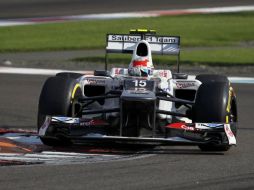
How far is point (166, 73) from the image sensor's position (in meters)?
13.2

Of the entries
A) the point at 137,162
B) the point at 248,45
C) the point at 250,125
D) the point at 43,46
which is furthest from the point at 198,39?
the point at 137,162

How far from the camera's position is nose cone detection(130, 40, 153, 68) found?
13.0 m

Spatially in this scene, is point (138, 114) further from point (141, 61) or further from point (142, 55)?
point (142, 55)

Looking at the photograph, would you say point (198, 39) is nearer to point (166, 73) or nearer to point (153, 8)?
A: point (153, 8)

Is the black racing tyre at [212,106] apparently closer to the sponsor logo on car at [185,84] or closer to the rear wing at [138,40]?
the sponsor logo on car at [185,84]

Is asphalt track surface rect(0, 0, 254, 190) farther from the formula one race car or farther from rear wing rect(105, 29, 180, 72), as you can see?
rear wing rect(105, 29, 180, 72)

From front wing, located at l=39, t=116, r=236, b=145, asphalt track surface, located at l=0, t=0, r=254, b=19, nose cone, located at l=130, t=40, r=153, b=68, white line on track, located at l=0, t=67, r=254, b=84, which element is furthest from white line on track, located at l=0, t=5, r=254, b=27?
front wing, located at l=39, t=116, r=236, b=145

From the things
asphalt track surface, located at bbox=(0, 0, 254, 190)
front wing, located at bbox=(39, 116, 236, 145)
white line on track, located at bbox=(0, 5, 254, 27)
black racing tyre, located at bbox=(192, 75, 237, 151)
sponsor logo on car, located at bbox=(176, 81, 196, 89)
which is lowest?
asphalt track surface, located at bbox=(0, 0, 254, 190)

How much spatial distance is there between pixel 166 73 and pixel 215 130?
183cm

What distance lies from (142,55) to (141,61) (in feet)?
0.49

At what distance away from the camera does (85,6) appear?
34.8 meters

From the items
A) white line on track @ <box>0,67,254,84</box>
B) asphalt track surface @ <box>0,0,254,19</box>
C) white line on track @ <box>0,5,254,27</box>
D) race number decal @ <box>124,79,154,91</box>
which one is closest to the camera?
race number decal @ <box>124,79,154,91</box>

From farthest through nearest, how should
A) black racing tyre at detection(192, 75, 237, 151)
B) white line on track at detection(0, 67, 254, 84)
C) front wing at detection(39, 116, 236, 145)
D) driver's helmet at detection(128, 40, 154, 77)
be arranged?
white line on track at detection(0, 67, 254, 84) → driver's helmet at detection(128, 40, 154, 77) → black racing tyre at detection(192, 75, 237, 151) → front wing at detection(39, 116, 236, 145)

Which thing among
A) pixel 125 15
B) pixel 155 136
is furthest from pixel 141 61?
pixel 125 15
